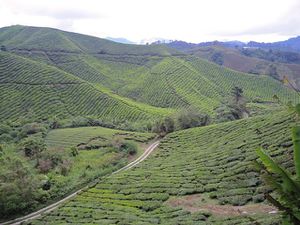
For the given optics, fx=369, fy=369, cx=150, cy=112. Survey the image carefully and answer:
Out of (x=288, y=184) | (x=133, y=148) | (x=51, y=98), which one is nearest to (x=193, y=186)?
(x=133, y=148)

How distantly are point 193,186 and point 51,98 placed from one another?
84415mm

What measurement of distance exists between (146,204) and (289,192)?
102 feet

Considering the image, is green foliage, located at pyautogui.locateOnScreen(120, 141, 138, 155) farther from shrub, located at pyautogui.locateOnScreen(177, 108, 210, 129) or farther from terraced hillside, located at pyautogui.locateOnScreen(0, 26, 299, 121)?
terraced hillside, located at pyautogui.locateOnScreen(0, 26, 299, 121)

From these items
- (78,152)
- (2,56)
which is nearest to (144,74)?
(2,56)

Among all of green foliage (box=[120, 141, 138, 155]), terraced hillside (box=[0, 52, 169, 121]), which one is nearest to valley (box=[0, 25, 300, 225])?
green foliage (box=[120, 141, 138, 155])

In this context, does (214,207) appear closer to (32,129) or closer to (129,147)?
(129,147)

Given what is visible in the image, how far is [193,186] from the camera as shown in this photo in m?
38.5

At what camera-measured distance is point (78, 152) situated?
2859 inches

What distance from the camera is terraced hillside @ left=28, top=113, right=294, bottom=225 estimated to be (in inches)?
1202

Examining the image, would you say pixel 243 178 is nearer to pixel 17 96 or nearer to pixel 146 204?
pixel 146 204

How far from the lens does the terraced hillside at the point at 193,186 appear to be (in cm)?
3053

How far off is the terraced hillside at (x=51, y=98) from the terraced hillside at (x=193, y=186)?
175 feet

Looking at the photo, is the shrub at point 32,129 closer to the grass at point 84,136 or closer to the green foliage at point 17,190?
the grass at point 84,136

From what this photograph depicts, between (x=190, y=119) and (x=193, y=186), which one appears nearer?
(x=193, y=186)
